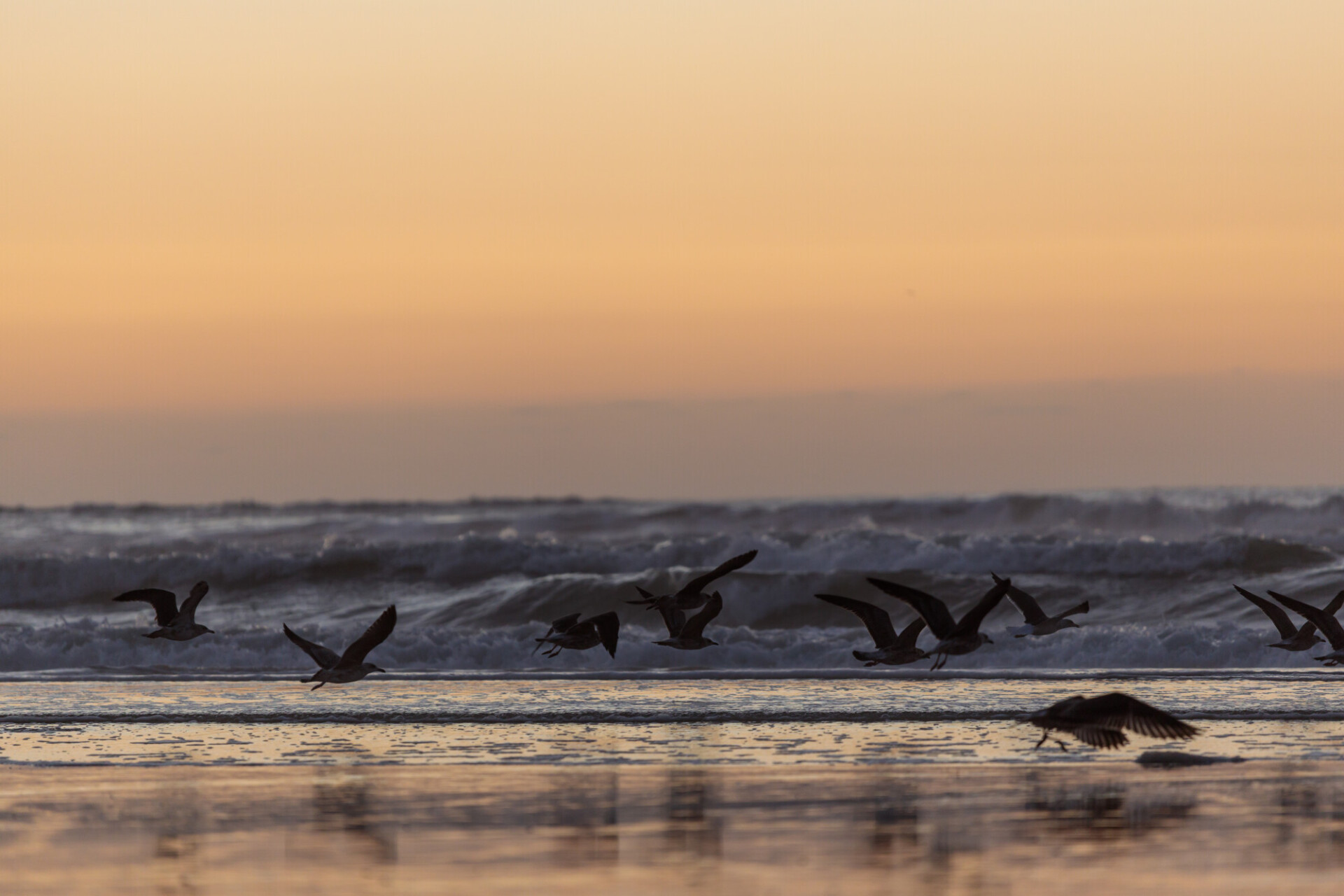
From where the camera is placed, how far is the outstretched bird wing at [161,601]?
59.0 ft

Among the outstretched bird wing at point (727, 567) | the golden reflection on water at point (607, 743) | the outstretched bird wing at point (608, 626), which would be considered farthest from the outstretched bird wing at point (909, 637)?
the outstretched bird wing at point (608, 626)

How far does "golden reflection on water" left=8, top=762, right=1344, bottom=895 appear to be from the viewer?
9758 millimetres

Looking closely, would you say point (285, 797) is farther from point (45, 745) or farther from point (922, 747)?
point (922, 747)

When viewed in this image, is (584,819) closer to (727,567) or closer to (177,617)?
(727,567)

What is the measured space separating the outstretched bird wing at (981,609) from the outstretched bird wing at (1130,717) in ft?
3.89

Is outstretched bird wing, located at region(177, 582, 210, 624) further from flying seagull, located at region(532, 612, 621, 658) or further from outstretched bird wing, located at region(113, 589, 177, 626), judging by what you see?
flying seagull, located at region(532, 612, 621, 658)

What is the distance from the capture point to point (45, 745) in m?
14.9

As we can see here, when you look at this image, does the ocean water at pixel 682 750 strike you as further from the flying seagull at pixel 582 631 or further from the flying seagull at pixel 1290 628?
the flying seagull at pixel 582 631

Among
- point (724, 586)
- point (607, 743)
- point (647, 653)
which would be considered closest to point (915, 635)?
point (607, 743)

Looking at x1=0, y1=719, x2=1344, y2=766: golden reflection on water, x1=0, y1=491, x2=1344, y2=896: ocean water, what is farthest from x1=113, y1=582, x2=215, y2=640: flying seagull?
x1=0, y1=719, x2=1344, y2=766: golden reflection on water

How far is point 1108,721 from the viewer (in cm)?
1302

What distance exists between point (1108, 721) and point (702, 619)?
20.0ft

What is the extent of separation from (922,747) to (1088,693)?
453 centimetres

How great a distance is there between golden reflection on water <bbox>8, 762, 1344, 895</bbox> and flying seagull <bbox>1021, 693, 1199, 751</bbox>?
1.03 feet
